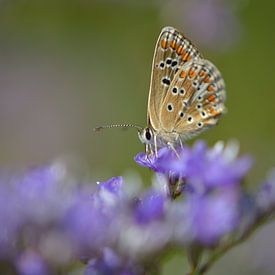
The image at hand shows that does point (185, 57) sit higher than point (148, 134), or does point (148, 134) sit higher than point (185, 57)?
point (185, 57)

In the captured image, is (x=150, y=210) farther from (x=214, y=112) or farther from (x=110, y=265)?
(x=214, y=112)

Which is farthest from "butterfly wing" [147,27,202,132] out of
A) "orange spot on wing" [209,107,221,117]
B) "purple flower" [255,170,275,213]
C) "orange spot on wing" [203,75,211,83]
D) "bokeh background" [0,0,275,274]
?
"bokeh background" [0,0,275,274]

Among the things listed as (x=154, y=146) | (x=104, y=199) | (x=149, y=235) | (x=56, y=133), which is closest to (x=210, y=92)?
(x=154, y=146)

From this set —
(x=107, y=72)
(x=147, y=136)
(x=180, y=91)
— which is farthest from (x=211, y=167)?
(x=107, y=72)

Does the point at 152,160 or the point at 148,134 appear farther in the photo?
the point at 148,134

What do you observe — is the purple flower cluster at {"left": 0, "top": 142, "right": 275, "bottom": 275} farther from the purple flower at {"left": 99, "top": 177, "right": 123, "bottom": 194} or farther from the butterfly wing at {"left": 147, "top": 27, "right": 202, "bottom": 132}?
the butterfly wing at {"left": 147, "top": 27, "right": 202, "bottom": 132}

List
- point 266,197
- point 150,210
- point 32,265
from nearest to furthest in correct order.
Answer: point 32,265 < point 150,210 < point 266,197

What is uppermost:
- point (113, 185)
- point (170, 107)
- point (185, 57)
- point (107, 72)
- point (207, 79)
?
point (107, 72)

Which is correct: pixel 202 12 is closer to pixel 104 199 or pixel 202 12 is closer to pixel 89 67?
pixel 89 67
